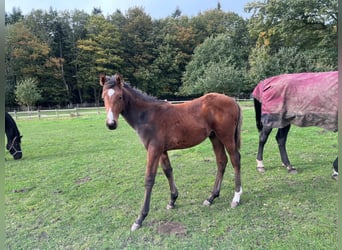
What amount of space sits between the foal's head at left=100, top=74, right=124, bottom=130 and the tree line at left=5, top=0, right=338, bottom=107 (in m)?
20.4

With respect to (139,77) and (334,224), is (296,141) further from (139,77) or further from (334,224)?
(139,77)

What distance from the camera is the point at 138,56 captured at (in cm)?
3250

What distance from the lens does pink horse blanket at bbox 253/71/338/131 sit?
3.71 m

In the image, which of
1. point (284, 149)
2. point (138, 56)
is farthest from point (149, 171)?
point (138, 56)

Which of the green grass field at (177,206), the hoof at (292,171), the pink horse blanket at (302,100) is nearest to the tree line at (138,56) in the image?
the pink horse blanket at (302,100)

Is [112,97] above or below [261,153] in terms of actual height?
above

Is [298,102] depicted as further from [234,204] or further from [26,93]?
[26,93]

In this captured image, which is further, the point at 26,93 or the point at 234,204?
the point at 26,93

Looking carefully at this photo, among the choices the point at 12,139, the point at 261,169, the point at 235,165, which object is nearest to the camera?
the point at 235,165

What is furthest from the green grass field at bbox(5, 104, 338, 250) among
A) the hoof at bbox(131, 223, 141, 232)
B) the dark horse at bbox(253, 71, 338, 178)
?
the dark horse at bbox(253, 71, 338, 178)

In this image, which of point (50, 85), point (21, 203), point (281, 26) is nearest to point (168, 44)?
point (50, 85)

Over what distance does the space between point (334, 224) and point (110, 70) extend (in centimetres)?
2965

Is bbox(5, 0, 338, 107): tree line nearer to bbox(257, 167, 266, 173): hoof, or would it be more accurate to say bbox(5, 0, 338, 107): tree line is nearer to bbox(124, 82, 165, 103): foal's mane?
bbox(257, 167, 266, 173): hoof

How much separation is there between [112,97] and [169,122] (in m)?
0.76
